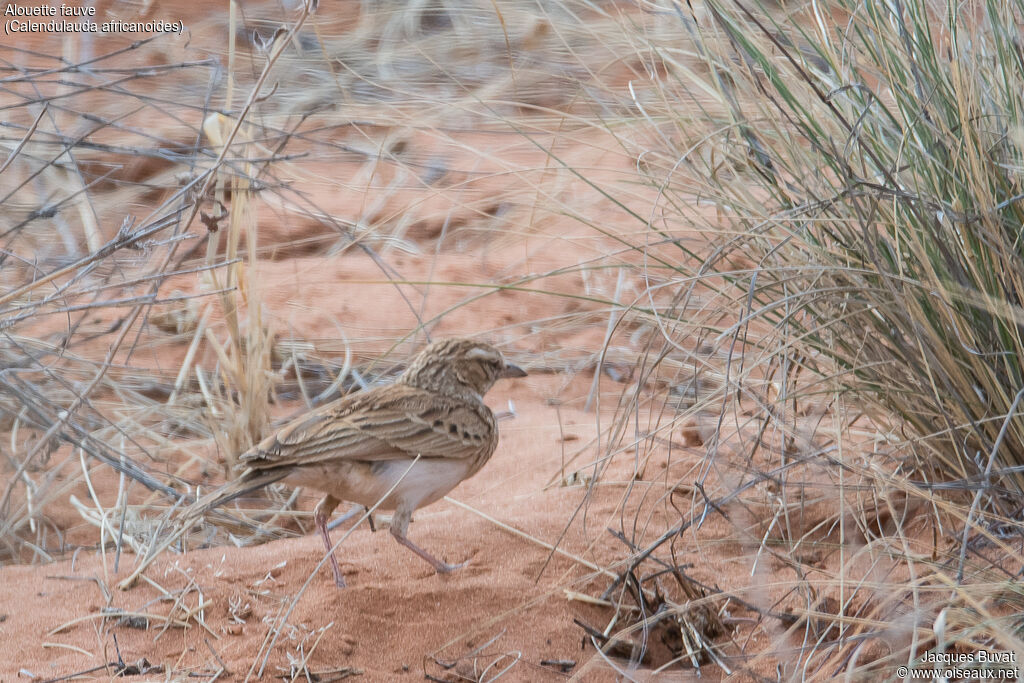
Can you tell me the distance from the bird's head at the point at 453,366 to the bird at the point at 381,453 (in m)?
0.08

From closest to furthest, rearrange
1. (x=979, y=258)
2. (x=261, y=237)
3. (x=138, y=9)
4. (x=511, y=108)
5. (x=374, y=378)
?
(x=979, y=258) < (x=374, y=378) < (x=261, y=237) < (x=511, y=108) < (x=138, y=9)

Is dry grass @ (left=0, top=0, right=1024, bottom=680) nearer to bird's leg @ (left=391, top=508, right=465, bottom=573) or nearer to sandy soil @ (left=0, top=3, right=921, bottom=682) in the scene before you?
sandy soil @ (left=0, top=3, right=921, bottom=682)

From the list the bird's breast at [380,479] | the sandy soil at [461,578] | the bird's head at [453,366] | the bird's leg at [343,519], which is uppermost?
the bird's head at [453,366]

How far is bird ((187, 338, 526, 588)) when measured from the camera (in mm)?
3879

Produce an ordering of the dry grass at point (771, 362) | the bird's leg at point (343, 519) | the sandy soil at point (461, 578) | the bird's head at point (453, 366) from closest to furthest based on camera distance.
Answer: the dry grass at point (771, 362), the sandy soil at point (461, 578), the bird's head at point (453, 366), the bird's leg at point (343, 519)

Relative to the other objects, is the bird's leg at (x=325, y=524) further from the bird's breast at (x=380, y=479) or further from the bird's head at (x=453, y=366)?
the bird's head at (x=453, y=366)

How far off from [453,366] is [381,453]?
0.68 m

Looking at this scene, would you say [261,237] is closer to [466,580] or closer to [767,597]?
[466,580]

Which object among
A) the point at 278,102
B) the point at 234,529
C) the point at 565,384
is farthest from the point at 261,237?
the point at 234,529

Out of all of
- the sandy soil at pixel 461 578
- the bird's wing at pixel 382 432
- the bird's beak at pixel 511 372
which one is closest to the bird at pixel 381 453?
the bird's wing at pixel 382 432

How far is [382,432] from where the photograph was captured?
4.02 m

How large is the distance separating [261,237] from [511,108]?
2.29 metres

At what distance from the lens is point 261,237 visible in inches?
322

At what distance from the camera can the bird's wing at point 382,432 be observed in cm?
387
